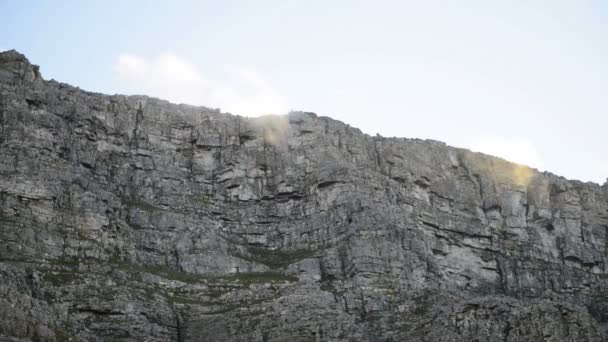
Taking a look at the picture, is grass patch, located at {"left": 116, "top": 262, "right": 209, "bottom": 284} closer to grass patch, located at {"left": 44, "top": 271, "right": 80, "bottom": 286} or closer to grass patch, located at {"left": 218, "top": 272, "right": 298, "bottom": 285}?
grass patch, located at {"left": 218, "top": 272, "right": 298, "bottom": 285}

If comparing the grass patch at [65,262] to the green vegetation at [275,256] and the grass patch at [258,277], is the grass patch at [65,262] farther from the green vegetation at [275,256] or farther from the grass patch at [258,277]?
the green vegetation at [275,256]

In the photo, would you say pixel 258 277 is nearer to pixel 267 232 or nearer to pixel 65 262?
pixel 267 232

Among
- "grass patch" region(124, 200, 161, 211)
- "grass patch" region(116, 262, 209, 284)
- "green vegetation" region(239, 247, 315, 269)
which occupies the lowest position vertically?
"grass patch" region(116, 262, 209, 284)

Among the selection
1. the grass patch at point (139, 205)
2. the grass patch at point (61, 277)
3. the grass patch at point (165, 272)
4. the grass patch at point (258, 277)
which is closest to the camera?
the grass patch at point (61, 277)

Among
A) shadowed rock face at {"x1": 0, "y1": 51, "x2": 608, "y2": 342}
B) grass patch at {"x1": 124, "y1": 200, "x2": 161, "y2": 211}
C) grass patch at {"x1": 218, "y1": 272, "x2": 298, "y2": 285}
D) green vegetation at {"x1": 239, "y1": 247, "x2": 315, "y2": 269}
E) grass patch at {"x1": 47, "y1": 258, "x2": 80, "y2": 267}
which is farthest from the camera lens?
grass patch at {"x1": 124, "y1": 200, "x2": 161, "y2": 211}

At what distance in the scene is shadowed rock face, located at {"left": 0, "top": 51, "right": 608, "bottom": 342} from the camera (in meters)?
104

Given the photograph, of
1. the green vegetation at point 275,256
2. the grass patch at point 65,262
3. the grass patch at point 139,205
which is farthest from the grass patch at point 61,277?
the green vegetation at point 275,256

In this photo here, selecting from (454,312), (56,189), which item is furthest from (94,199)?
(454,312)

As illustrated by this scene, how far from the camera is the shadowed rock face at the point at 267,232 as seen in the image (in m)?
104

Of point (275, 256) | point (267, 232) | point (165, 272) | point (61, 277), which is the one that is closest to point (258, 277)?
point (275, 256)

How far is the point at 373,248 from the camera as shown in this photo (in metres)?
120

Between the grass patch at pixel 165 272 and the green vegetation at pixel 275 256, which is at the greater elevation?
the green vegetation at pixel 275 256

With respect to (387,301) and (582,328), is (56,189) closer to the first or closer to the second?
(387,301)

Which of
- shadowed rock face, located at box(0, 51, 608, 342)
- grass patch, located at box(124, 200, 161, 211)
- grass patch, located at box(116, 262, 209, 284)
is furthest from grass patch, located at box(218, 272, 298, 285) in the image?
grass patch, located at box(124, 200, 161, 211)
